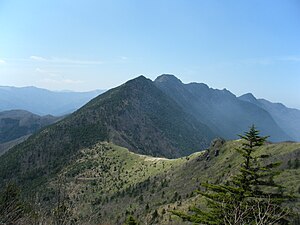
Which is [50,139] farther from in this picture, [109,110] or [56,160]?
[109,110]

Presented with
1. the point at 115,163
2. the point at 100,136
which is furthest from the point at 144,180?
the point at 100,136

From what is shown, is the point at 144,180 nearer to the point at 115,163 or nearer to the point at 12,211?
the point at 115,163

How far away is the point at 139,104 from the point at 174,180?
122798 millimetres

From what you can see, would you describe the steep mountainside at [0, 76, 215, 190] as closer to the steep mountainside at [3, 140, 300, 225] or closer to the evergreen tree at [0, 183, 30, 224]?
the steep mountainside at [3, 140, 300, 225]

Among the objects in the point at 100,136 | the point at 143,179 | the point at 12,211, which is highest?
the point at 12,211

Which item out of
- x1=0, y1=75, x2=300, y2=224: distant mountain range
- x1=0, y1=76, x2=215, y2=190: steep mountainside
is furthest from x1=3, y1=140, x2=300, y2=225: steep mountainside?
x1=0, y1=76, x2=215, y2=190: steep mountainside

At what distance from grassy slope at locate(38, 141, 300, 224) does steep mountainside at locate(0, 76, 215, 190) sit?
1412 centimetres

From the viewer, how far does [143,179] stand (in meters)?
73.4

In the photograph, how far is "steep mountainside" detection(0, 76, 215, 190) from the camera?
104562 millimetres

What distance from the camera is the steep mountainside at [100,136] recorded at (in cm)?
10456

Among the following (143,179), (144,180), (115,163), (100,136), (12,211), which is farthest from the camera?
(100,136)

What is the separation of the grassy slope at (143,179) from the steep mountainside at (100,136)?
14125 millimetres

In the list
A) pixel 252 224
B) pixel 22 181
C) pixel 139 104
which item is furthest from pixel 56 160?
pixel 252 224

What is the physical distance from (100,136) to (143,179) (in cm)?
4646
